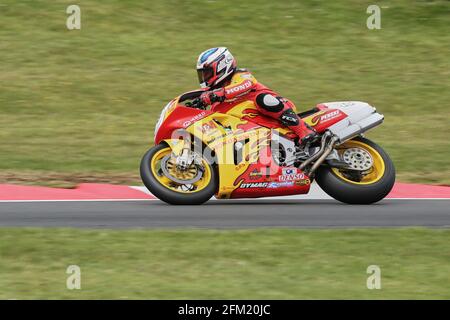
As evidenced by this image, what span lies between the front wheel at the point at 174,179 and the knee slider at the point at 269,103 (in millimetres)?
917

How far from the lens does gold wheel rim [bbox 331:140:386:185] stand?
11.5 metres

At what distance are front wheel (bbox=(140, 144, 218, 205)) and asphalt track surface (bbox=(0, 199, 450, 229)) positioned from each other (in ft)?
0.47

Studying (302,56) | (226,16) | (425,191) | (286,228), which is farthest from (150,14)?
(286,228)

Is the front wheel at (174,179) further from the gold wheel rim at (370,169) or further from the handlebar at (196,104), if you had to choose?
the gold wheel rim at (370,169)

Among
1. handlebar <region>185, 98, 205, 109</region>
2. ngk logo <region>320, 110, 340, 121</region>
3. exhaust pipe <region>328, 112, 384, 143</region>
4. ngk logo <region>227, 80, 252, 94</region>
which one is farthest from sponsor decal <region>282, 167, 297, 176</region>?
handlebar <region>185, 98, 205, 109</region>

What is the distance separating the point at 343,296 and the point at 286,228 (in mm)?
2525

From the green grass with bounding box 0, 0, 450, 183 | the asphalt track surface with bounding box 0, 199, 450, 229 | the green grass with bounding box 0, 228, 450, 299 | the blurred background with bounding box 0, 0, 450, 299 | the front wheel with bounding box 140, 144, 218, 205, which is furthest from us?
the green grass with bounding box 0, 0, 450, 183

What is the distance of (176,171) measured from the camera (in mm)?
11352

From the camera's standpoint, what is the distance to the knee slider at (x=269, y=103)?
11430 millimetres

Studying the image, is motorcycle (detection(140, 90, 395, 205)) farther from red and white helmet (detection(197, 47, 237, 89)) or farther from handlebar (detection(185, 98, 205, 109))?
red and white helmet (detection(197, 47, 237, 89))

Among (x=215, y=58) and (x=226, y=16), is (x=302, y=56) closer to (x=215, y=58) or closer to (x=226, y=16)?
(x=226, y=16)

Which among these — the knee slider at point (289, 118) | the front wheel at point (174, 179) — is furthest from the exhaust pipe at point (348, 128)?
the front wheel at point (174, 179)

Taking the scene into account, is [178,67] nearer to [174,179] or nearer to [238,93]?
[238,93]

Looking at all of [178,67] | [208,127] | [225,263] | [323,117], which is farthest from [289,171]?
[178,67]
